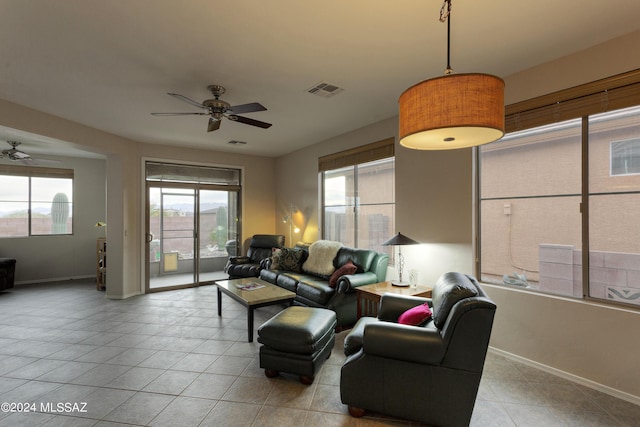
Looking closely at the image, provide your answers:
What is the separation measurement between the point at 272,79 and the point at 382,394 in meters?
2.97

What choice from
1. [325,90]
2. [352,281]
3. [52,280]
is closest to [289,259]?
[352,281]

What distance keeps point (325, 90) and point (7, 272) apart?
22.7ft

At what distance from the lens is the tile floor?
2.11m

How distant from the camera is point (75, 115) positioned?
4.17 metres

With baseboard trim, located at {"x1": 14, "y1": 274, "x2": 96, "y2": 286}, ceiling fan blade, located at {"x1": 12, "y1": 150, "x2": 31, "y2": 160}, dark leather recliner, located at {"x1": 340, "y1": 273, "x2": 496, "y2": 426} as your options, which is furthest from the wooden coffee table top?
baseboard trim, located at {"x1": 14, "y1": 274, "x2": 96, "y2": 286}

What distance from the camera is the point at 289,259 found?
5.07 m

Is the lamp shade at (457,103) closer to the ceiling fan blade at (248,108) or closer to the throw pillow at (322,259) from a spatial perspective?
the ceiling fan blade at (248,108)

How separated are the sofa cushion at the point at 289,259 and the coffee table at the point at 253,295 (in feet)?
2.43

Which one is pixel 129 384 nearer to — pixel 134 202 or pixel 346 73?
pixel 346 73

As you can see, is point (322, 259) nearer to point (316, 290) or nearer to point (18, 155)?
point (316, 290)

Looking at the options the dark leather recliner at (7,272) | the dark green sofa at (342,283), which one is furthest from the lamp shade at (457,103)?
the dark leather recliner at (7,272)

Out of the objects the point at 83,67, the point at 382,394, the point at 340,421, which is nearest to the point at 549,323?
the point at 382,394

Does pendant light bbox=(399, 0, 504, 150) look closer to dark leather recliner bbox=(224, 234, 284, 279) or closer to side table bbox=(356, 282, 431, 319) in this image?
side table bbox=(356, 282, 431, 319)

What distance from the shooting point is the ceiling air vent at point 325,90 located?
3.21m
